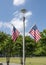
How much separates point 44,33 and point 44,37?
8.25 ft

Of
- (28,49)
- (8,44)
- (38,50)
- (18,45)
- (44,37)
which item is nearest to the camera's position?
(8,44)

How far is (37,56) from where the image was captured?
265 ft

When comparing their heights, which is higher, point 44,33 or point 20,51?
point 44,33

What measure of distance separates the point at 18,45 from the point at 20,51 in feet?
11.4

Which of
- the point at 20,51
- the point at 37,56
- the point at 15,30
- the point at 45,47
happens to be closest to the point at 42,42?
the point at 45,47

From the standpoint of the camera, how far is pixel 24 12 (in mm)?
19250

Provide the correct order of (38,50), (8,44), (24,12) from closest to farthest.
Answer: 1. (24,12)
2. (8,44)
3. (38,50)

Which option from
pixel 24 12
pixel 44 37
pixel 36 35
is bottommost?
pixel 36 35

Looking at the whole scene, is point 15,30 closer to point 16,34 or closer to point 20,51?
point 16,34

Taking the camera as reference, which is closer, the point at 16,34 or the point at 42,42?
the point at 16,34

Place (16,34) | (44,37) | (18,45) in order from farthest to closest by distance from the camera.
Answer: (44,37) → (18,45) → (16,34)

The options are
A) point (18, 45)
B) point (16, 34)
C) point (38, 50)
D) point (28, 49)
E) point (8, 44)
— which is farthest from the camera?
point (38, 50)

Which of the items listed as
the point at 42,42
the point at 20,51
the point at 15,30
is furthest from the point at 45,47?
the point at 15,30

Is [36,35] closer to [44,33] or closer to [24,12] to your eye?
[24,12]
